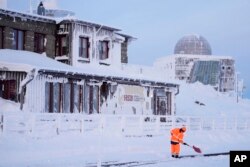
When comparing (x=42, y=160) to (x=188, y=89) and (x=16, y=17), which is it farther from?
(x=188, y=89)

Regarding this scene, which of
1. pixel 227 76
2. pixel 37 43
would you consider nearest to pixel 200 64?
pixel 227 76

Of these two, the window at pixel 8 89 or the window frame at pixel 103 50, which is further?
the window frame at pixel 103 50

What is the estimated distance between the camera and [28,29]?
32594 mm

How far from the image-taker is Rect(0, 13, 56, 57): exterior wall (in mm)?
31109

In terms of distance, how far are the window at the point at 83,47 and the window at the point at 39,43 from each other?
2662 millimetres

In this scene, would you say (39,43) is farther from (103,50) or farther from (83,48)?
(103,50)

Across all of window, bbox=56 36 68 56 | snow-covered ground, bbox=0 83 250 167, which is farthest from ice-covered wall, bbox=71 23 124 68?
snow-covered ground, bbox=0 83 250 167

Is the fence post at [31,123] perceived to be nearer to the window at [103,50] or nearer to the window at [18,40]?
the window at [18,40]

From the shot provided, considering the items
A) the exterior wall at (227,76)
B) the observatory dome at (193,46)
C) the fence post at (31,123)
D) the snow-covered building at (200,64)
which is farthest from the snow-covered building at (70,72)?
the observatory dome at (193,46)

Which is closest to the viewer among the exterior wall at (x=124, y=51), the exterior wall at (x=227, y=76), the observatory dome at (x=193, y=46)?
the exterior wall at (x=124, y=51)

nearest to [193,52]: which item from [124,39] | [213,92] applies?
[213,92]

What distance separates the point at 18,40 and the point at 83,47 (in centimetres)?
494

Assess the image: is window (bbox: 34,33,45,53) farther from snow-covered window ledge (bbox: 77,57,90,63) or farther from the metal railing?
the metal railing

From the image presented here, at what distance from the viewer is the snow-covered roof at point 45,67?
27.3 metres
